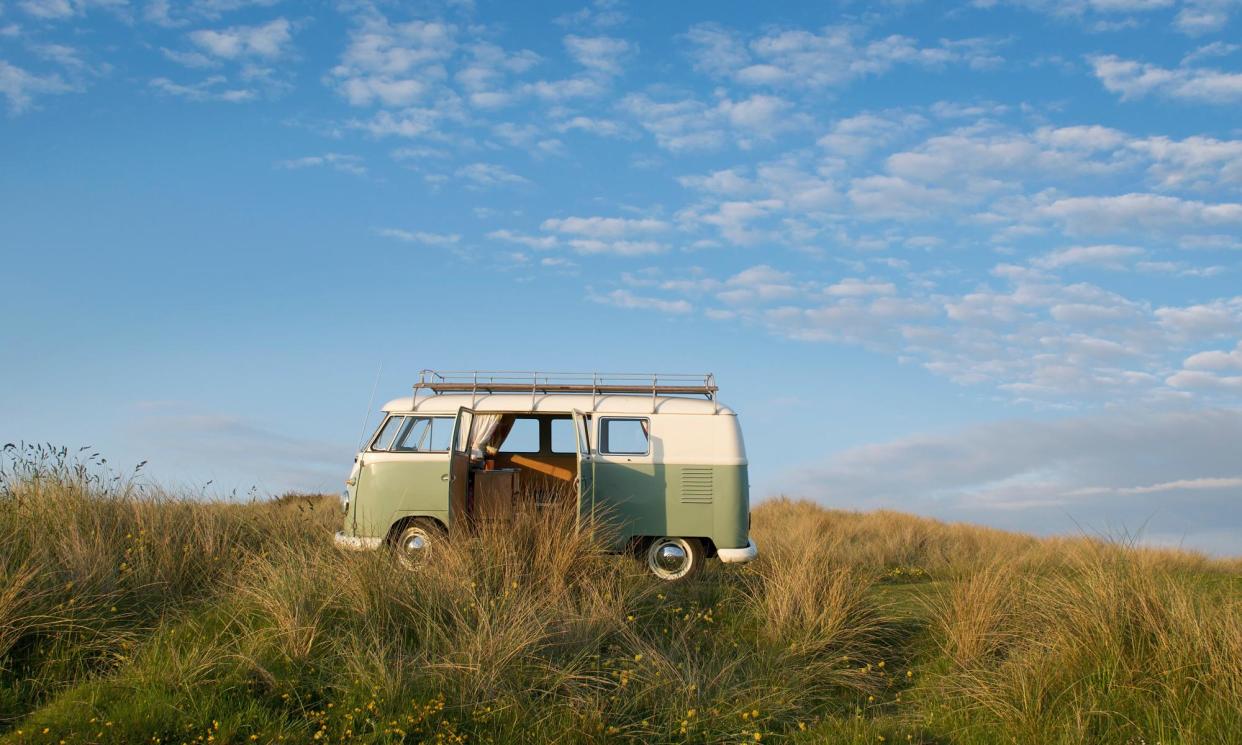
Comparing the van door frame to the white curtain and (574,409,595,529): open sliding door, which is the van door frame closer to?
(574,409,595,529): open sliding door

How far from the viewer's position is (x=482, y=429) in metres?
14.0

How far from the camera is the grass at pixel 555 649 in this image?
702 cm

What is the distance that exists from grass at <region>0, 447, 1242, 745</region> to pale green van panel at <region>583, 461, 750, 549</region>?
1280 mm

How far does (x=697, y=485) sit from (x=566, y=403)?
2.10 meters

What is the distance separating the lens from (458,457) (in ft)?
40.4

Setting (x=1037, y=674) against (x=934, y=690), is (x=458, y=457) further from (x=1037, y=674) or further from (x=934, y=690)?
(x=1037, y=674)

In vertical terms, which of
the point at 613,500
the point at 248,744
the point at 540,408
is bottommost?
the point at 248,744

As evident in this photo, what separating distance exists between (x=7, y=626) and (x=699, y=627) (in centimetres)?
621

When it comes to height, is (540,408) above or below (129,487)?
above

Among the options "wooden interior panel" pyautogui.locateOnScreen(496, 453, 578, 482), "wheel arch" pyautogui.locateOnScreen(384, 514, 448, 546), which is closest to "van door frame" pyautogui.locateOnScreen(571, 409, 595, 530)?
"wooden interior panel" pyautogui.locateOnScreen(496, 453, 578, 482)

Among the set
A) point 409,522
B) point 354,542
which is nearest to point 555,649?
point 354,542

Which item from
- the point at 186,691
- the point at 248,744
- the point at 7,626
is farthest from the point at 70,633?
the point at 248,744

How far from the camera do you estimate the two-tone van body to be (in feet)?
40.3

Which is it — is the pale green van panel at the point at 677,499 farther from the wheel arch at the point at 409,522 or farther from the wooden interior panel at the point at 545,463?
the wheel arch at the point at 409,522
